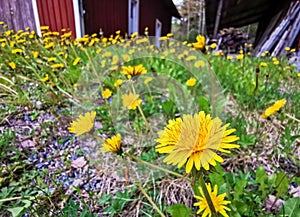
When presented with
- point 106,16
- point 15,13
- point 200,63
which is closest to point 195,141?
point 200,63

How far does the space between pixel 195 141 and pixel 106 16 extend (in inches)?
181

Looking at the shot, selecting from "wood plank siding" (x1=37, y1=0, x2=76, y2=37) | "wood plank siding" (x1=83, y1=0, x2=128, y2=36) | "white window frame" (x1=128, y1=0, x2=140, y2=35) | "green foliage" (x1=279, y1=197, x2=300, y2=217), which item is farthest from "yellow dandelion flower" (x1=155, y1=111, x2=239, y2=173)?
"white window frame" (x1=128, y1=0, x2=140, y2=35)

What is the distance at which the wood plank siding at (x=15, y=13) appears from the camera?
90.2 inches

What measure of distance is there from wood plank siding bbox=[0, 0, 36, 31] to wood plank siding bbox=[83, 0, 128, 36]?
1.15 m

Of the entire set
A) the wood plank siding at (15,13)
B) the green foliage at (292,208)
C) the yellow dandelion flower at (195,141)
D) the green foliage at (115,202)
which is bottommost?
the green foliage at (115,202)

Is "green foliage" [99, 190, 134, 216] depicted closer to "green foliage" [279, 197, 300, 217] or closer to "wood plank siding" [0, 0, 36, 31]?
"green foliage" [279, 197, 300, 217]

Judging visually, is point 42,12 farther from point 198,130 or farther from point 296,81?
point 198,130

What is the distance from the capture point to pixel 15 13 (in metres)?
2.29

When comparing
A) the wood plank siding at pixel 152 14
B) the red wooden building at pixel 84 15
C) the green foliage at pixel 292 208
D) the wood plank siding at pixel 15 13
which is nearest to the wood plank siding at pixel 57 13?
the red wooden building at pixel 84 15

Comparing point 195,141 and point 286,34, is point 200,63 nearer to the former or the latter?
point 195,141

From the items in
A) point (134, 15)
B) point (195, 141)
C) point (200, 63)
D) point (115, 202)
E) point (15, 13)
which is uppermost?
point (134, 15)

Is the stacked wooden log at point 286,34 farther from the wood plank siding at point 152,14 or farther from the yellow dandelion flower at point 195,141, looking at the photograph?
the yellow dandelion flower at point 195,141

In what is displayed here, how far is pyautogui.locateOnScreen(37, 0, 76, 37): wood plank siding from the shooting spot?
10.6ft

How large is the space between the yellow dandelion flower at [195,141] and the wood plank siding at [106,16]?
3.78 meters
